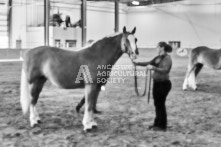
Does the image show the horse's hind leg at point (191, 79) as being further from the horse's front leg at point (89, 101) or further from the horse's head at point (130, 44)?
the horse's front leg at point (89, 101)

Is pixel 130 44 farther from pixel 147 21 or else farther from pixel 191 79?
pixel 147 21

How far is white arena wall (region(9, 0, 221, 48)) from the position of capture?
70.0ft

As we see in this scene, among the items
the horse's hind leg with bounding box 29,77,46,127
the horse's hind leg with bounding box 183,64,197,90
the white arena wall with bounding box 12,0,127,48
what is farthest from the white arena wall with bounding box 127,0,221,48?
the horse's hind leg with bounding box 29,77,46,127

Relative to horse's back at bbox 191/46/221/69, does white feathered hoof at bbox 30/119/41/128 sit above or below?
below

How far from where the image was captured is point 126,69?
587 inches

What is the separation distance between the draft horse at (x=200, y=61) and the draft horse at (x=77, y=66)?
4782 mm

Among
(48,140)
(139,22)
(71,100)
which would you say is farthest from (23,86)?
(139,22)

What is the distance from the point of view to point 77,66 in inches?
177

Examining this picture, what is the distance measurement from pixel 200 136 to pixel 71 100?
3.54 meters

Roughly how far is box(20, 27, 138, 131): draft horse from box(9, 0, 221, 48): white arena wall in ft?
52.7

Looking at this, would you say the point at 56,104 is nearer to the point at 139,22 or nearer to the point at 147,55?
the point at 147,55

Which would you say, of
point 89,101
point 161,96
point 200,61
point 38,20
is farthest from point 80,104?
point 38,20

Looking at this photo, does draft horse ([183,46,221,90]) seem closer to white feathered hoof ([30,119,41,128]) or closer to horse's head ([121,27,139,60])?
horse's head ([121,27,139,60])

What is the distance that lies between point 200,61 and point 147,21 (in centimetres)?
1834
